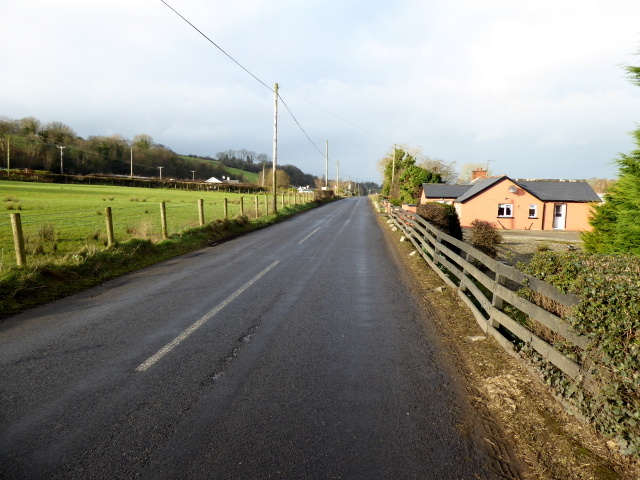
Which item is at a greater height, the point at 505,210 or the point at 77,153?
the point at 77,153

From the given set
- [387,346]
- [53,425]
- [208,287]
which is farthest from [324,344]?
[208,287]

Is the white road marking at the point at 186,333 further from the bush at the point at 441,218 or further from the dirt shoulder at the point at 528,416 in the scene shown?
the bush at the point at 441,218

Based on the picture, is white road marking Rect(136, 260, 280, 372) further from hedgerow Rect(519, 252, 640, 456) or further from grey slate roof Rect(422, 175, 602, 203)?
grey slate roof Rect(422, 175, 602, 203)

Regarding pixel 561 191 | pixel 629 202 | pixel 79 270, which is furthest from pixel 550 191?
pixel 79 270

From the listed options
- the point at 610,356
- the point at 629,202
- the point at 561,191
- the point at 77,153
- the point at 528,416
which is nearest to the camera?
the point at 610,356

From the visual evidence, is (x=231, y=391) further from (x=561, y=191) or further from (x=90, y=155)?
(x=90, y=155)

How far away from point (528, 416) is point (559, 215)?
40704mm

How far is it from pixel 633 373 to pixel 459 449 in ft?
4.64

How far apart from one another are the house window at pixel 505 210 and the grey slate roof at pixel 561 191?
221 cm

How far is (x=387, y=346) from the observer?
514cm

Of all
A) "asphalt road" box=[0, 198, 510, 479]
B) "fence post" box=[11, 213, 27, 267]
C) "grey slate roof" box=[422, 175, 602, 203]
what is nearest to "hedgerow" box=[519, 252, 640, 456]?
"asphalt road" box=[0, 198, 510, 479]

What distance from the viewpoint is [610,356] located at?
305 cm

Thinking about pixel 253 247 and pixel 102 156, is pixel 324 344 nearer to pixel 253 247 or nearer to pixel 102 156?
pixel 253 247

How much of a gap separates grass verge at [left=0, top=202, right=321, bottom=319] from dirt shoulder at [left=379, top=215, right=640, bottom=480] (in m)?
7.29
